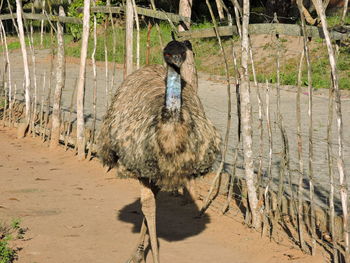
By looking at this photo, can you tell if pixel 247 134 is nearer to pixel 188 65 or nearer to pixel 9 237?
pixel 188 65

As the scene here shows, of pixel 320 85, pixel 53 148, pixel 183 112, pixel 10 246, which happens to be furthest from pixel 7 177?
pixel 320 85

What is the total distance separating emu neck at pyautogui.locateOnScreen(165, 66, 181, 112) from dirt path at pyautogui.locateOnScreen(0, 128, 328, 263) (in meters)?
1.52

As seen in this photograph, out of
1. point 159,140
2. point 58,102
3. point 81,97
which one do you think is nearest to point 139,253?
point 159,140

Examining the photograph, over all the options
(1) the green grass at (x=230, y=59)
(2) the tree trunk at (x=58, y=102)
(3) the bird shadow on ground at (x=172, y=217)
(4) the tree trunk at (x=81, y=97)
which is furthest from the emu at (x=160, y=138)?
(1) the green grass at (x=230, y=59)

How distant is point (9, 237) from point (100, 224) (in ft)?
3.64

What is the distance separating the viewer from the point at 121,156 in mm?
5258

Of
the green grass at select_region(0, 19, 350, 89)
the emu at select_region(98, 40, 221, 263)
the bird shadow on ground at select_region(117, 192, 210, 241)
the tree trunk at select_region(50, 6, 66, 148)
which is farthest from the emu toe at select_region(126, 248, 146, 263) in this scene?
the green grass at select_region(0, 19, 350, 89)

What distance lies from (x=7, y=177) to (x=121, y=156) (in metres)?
3.38

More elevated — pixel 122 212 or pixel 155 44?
pixel 155 44

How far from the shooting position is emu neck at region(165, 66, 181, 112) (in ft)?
14.9

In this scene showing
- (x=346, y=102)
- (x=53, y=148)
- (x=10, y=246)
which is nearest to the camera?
(x=10, y=246)

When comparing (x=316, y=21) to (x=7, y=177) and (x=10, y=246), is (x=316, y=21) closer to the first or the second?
(x=10, y=246)

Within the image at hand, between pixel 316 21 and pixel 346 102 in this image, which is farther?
Answer: pixel 346 102

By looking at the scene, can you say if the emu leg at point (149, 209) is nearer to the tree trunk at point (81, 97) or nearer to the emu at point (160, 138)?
the emu at point (160, 138)
